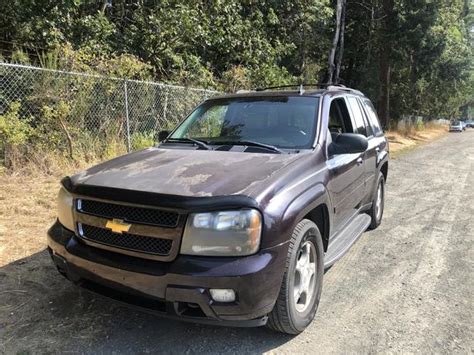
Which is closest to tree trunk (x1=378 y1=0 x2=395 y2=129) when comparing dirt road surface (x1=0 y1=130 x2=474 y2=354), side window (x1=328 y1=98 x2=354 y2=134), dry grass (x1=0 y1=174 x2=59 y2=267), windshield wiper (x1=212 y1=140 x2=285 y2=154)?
dirt road surface (x1=0 y1=130 x2=474 y2=354)

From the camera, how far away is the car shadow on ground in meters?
3.14

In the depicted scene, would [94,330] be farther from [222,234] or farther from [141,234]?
[222,234]

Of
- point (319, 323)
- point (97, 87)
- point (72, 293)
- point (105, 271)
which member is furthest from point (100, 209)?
point (97, 87)

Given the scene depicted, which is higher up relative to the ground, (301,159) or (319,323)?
(301,159)

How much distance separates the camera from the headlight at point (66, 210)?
130 inches

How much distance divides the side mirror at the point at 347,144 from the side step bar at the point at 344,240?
0.85 meters

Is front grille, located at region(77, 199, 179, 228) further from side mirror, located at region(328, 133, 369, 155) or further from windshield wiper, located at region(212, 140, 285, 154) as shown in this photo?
side mirror, located at region(328, 133, 369, 155)

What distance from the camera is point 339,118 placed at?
484cm

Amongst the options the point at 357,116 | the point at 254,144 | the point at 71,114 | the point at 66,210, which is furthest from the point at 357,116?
the point at 71,114

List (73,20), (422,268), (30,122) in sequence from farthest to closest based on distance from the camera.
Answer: (73,20)
(30,122)
(422,268)

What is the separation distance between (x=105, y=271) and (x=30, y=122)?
5.85m

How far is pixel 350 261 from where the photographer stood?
4930 millimetres

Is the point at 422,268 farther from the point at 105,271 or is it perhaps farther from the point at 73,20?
the point at 73,20

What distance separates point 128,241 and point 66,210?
72cm
